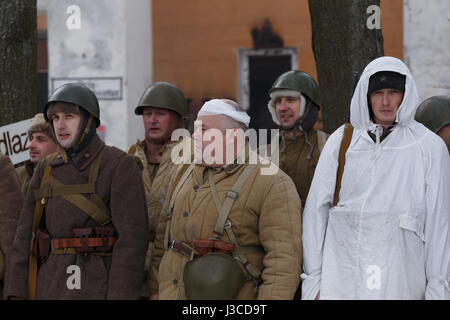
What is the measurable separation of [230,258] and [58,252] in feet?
3.29

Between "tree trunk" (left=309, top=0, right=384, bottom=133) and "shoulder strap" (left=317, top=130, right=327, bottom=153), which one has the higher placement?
"tree trunk" (left=309, top=0, right=384, bottom=133)

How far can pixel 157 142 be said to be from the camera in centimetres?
525

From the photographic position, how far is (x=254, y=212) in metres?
3.62

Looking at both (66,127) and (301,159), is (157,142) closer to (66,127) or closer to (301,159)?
(301,159)

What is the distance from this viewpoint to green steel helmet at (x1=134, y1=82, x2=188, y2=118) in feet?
17.8

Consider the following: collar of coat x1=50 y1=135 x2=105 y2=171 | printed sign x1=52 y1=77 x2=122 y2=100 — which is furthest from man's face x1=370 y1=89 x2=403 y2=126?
printed sign x1=52 y1=77 x2=122 y2=100

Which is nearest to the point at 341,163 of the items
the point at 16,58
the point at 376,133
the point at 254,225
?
the point at 376,133

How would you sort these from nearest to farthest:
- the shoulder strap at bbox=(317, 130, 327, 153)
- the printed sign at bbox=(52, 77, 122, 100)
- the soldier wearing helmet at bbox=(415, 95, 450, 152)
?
the soldier wearing helmet at bbox=(415, 95, 450, 152), the shoulder strap at bbox=(317, 130, 327, 153), the printed sign at bbox=(52, 77, 122, 100)

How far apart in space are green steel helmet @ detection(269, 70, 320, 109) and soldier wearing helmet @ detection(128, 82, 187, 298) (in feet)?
2.88

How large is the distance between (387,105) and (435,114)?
1.15 meters

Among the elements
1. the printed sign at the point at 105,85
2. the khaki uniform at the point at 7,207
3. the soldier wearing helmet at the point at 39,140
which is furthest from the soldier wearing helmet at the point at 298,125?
the printed sign at the point at 105,85

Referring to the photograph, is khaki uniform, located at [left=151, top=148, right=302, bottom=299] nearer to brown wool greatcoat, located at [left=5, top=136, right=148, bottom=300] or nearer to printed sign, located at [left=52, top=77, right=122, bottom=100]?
brown wool greatcoat, located at [left=5, top=136, right=148, bottom=300]

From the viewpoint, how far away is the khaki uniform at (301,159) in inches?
183
